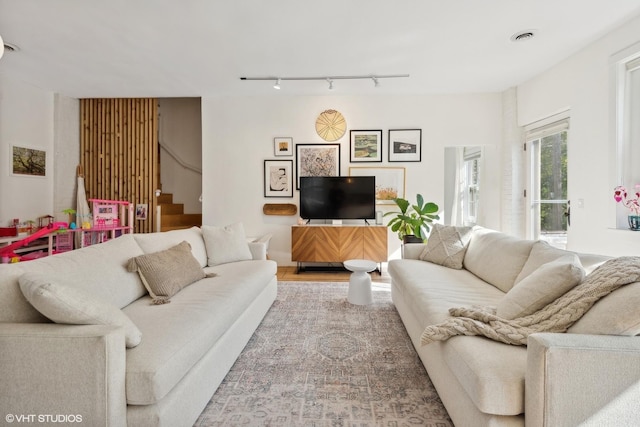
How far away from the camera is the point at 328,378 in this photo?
200 cm

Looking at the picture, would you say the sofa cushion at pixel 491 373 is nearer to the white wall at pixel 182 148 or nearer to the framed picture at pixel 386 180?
the framed picture at pixel 386 180

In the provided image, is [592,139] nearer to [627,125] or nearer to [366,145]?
[627,125]

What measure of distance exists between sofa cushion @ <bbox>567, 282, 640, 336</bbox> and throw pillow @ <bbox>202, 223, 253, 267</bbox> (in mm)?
2845

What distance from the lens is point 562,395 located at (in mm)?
1107

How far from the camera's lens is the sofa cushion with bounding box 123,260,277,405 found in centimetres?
127

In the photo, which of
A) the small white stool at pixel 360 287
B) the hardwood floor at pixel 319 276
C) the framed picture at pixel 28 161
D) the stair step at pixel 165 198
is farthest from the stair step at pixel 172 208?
the small white stool at pixel 360 287

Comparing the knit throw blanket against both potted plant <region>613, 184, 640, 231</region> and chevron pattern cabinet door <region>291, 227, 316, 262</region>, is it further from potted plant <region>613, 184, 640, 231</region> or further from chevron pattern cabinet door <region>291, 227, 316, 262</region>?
chevron pattern cabinet door <region>291, 227, 316, 262</region>

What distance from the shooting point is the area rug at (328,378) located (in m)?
1.65

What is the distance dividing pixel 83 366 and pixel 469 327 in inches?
64.7

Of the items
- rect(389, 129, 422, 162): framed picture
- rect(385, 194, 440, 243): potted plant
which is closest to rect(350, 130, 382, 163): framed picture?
rect(389, 129, 422, 162): framed picture

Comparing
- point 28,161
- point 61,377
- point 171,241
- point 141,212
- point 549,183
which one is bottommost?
point 61,377

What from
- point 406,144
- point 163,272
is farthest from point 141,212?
point 406,144

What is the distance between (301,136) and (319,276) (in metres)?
2.25

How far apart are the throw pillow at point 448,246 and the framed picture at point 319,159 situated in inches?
89.1
